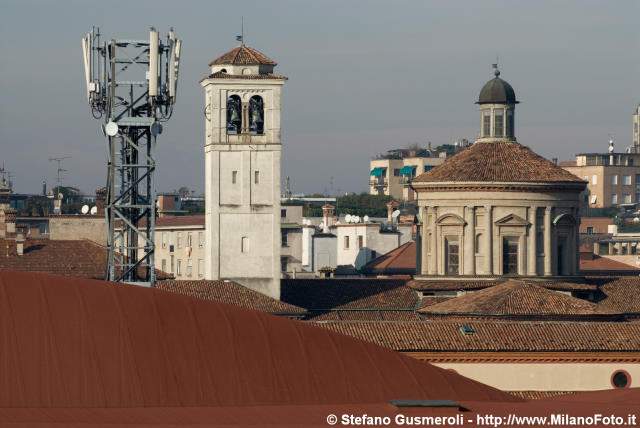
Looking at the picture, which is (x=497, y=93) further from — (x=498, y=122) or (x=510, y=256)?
(x=510, y=256)

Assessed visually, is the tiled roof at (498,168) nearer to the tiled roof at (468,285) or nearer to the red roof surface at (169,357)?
the tiled roof at (468,285)

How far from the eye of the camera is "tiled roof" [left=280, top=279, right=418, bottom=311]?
79812 millimetres

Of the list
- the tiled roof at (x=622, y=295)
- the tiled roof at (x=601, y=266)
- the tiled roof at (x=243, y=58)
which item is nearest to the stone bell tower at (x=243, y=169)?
the tiled roof at (x=243, y=58)

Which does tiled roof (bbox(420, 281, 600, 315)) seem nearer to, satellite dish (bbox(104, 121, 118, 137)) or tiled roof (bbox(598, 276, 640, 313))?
tiled roof (bbox(598, 276, 640, 313))

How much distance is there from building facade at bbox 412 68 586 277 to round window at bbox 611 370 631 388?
1818cm

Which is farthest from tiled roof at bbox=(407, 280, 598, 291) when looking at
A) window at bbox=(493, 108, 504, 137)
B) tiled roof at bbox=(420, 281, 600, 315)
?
window at bbox=(493, 108, 504, 137)

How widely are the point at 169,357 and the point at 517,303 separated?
135 feet

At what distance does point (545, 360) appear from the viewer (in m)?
63.6

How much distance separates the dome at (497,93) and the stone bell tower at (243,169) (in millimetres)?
14686

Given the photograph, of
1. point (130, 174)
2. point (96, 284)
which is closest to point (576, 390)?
point (130, 174)

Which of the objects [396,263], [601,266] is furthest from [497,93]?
[601,266]

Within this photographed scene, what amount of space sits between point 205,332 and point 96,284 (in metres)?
2.38

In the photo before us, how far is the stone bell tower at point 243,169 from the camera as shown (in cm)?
7600

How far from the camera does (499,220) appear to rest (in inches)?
3253
